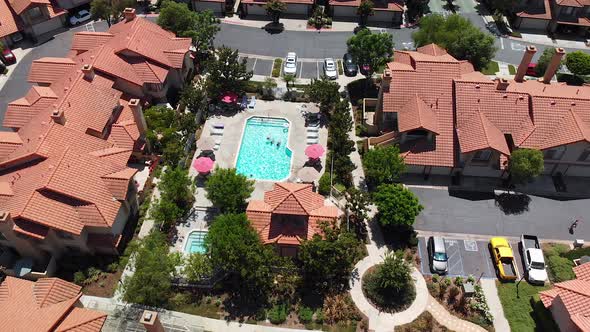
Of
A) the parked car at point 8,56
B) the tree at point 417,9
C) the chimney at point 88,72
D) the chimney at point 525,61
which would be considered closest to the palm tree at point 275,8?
the tree at point 417,9

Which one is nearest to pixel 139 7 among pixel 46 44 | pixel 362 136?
pixel 46 44

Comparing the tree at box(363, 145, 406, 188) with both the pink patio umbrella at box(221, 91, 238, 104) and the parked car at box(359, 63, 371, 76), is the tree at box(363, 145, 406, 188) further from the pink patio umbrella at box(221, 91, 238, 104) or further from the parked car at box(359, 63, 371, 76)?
the pink patio umbrella at box(221, 91, 238, 104)

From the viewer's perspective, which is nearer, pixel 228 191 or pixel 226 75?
pixel 228 191

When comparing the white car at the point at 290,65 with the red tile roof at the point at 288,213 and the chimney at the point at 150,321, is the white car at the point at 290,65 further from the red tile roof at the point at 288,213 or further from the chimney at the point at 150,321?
the chimney at the point at 150,321

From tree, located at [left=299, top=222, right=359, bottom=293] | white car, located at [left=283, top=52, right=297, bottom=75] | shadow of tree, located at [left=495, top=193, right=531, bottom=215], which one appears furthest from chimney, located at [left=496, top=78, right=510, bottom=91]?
white car, located at [left=283, top=52, right=297, bottom=75]

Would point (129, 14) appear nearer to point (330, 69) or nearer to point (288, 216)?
point (330, 69)

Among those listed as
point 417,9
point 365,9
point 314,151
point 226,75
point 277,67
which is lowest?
point 314,151

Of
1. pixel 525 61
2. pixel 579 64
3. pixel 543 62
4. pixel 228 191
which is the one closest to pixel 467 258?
pixel 228 191

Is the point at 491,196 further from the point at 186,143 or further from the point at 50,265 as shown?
the point at 50,265
